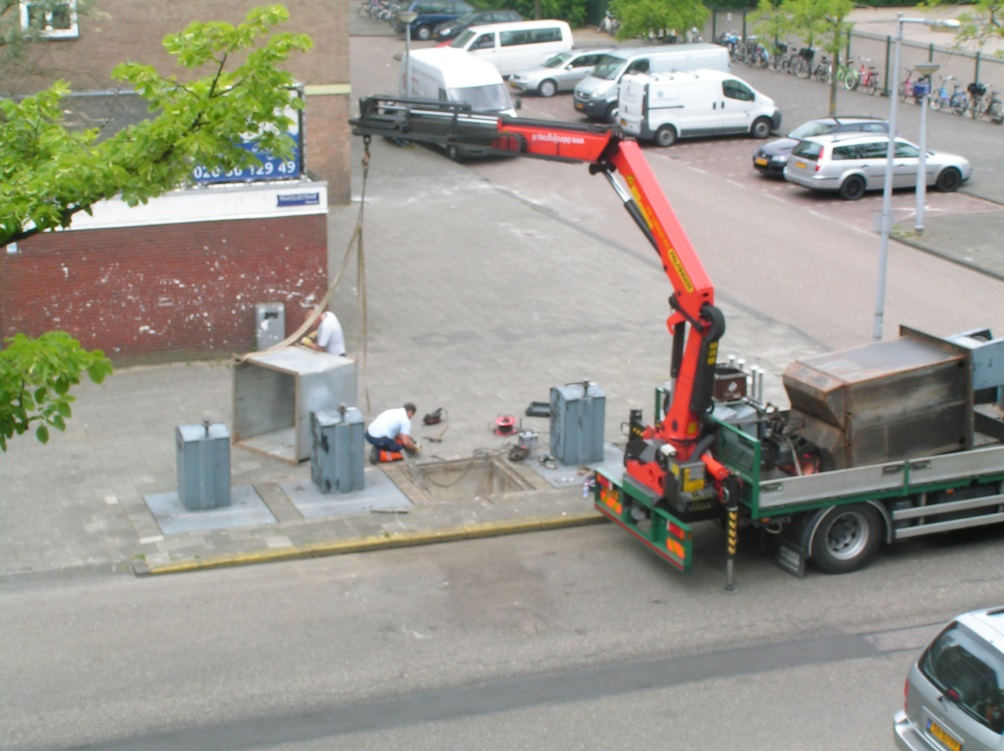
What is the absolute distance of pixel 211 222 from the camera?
1969cm

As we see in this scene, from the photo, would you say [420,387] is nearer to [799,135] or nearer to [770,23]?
[799,135]

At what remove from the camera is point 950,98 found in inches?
1547

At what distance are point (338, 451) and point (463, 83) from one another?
21.1m

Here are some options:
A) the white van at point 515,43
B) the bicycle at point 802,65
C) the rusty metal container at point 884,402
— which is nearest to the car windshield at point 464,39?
the white van at point 515,43

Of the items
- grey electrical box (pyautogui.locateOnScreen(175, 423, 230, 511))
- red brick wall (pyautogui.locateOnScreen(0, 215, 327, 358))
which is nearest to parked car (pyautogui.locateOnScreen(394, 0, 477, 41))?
red brick wall (pyautogui.locateOnScreen(0, 215, 327, 358))

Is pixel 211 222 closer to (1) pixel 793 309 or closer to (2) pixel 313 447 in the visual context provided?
(2) pixel 313 447

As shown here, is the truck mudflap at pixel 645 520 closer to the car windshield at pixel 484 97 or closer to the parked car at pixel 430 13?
the car windshield at pixel 484 97

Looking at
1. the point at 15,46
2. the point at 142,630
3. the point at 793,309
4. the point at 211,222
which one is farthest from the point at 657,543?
the point at 15,46

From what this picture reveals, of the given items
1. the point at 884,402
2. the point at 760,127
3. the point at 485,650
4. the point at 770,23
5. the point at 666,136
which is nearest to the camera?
the point at 485,650

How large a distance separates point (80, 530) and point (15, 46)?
12.5 m

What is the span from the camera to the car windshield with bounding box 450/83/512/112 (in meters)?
34.6

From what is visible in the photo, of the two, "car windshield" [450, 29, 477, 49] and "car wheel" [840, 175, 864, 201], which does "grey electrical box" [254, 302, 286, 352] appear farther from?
"car windshield" [450, 29, 477, 49]

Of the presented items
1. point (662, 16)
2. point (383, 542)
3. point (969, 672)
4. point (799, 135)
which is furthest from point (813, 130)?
point (969, 672)

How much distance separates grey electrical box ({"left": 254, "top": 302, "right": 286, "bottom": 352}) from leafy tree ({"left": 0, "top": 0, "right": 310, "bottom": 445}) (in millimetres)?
10144
